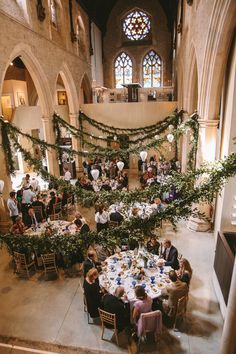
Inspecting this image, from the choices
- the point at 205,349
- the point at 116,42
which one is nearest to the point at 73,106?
the point at 116,42

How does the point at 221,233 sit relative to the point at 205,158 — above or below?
below

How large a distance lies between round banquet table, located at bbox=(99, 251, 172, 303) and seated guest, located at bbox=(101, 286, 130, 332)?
23 cm

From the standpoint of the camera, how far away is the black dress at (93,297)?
5101 mm

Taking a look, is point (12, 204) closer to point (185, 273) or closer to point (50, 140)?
point (50, 140)

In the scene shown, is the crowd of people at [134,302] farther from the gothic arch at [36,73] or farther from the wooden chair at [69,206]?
the gothic arch at [36,73]

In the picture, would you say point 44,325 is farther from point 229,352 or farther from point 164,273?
point 229,352

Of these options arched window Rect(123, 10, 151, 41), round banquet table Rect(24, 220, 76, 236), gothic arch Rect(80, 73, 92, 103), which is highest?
arched window Rect(123, 10, 151, 41)

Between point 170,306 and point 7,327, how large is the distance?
→ 11.0 ft

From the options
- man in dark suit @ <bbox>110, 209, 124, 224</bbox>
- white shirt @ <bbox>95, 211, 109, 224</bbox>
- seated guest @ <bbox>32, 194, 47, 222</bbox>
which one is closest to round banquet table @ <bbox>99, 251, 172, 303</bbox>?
white shirt @ <bbox>95, 211, 109, 224</bbox>

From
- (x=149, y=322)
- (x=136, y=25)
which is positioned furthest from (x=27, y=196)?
(x=136, y=25)

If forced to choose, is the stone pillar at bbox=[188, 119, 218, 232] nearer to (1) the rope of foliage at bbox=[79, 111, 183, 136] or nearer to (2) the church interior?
(2) the church interior

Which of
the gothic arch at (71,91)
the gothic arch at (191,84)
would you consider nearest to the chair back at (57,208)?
the gothic arch at (191,84)

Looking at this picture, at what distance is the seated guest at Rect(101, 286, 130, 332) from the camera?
481 centimetres

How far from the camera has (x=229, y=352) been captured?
4.21 metres
